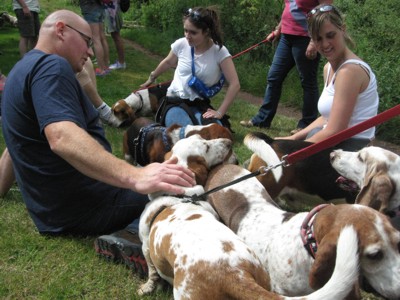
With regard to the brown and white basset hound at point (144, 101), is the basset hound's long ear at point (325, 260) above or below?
above

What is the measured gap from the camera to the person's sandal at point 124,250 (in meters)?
3.19

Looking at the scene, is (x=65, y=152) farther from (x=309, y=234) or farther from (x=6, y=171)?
(x=6, y=171)

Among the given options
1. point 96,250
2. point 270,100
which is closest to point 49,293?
point 96,250

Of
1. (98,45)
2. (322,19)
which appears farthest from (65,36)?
(98,45)

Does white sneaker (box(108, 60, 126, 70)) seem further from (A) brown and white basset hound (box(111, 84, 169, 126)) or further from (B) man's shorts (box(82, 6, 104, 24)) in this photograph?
(A) brown and white basset hound (box(111, 84, 169, 126))

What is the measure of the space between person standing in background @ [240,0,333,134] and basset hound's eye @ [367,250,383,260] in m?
3.78

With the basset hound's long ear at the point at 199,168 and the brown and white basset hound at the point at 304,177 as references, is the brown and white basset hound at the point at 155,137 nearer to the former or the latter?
the brown and white basset hound at the point at 304,177

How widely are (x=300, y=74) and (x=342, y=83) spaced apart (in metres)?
2.73

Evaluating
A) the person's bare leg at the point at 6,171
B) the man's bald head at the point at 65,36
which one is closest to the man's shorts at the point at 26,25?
the person's bare leg at the point at 6,171

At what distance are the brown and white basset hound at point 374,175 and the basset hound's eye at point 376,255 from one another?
2.53ft

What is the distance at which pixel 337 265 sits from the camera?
1.97 metres

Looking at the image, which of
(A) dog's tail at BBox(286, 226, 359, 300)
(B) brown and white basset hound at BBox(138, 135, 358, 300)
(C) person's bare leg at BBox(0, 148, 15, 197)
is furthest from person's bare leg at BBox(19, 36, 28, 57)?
(A) dog's tail at BBox(286, 226, 359, 300)

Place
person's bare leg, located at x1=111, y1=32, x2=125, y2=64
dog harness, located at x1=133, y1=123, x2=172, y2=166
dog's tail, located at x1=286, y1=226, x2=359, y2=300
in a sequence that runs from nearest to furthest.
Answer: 1. dog's tail, located at x1=286, y1=226, x2=359, y2=300
2. dog harness, located at x1=133, y1=123, x2=172, y2=166
3. person's bare leg, located at x1=111, y1=32, x2=125, y2=64

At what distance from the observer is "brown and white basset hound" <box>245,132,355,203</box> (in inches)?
151
